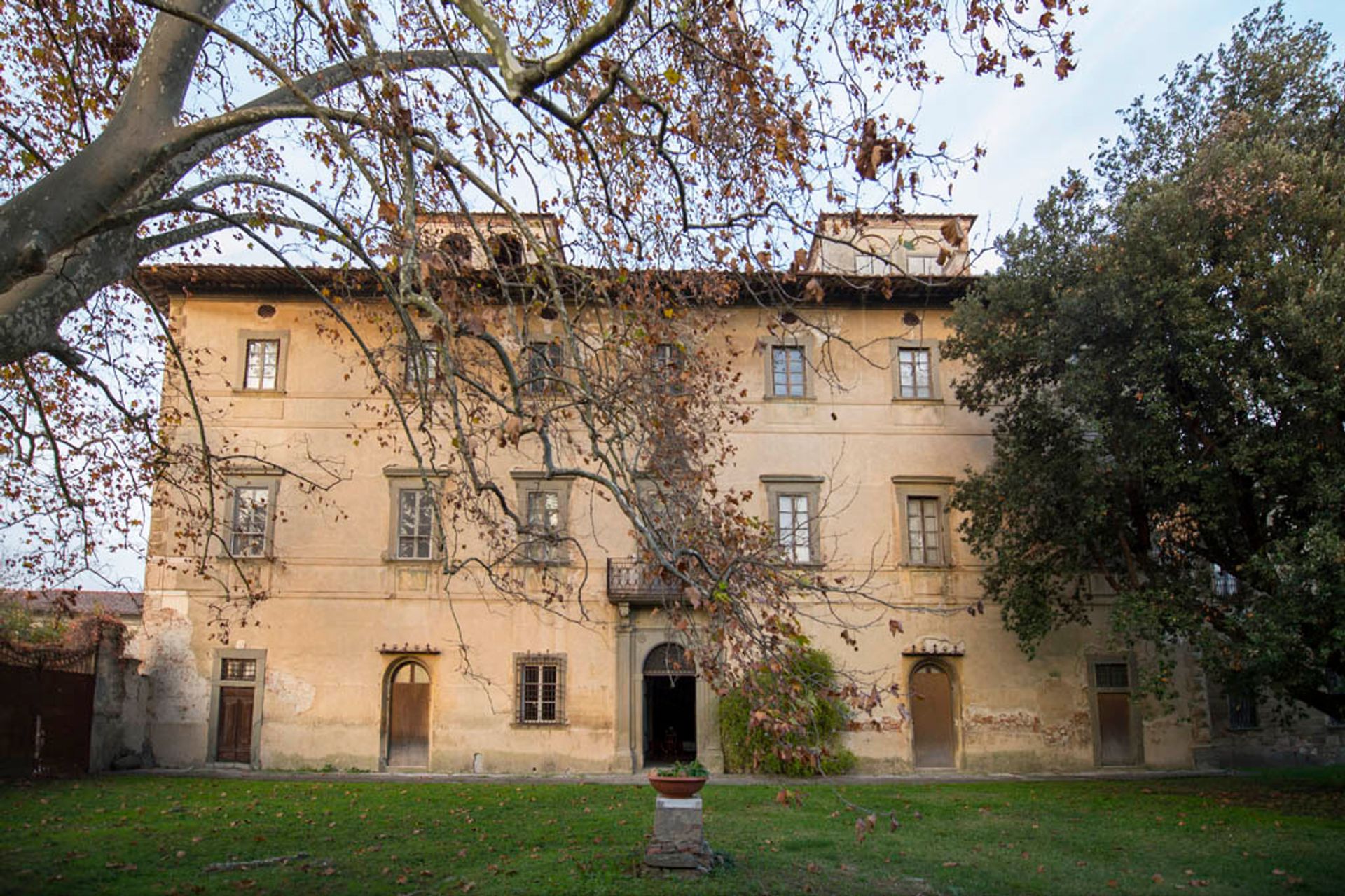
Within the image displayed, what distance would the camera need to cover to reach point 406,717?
781 inches

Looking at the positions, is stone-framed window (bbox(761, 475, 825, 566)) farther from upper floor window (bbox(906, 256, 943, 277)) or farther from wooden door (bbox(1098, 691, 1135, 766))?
wooden door (bbox(1098, 691, 1135, 766))

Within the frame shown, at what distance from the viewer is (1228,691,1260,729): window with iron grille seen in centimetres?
2170

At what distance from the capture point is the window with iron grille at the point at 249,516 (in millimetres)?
20219

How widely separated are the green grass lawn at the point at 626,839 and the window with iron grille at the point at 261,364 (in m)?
8.17

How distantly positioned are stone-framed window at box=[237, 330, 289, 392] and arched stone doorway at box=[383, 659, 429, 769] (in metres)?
6.53

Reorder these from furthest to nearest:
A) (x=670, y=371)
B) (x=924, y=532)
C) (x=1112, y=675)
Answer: (x=924, y=532) < (x=1112, y=675) < (x=670, y=371)

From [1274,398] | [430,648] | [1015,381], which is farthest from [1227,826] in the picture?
[430,648]

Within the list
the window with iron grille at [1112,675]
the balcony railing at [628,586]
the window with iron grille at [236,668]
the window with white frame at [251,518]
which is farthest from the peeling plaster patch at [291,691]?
the window with iron grille at [1112,675]

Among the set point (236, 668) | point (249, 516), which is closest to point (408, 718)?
point (236, 668)

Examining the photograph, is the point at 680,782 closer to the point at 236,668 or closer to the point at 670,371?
the point at 670,371

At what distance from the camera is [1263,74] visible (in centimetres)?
1555

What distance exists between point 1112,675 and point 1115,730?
1094mm

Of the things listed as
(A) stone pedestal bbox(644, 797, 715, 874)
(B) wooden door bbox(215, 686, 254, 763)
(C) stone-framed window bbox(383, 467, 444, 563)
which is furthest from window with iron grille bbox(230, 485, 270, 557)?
(A) stone pedestal bbox(644, 797, 715, 874)

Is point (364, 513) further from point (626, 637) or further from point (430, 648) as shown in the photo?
point (626, 637)
